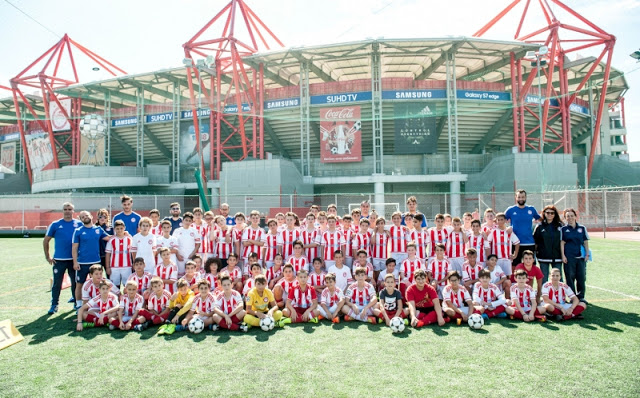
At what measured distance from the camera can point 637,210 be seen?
64.1 ft

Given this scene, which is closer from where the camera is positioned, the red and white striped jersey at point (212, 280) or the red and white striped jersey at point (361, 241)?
the red and white striped jersey at point (212, 280)

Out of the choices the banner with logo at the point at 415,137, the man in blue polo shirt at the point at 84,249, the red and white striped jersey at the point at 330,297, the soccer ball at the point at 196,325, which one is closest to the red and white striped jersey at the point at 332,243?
the red and white striped jersey at the point at 330,297

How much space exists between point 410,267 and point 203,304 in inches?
131

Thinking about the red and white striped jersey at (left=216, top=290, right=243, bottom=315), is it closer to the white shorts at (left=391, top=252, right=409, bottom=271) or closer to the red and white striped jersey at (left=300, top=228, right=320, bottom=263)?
the red and white striped jersey at (left=300, top=228, right=320, bottom=263)

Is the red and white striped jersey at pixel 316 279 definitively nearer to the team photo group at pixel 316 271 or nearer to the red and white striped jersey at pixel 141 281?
the team photo group at pixel 316 271

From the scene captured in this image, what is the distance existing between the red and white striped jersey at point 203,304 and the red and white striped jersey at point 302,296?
1.13 m

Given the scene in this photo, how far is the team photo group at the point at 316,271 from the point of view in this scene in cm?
534

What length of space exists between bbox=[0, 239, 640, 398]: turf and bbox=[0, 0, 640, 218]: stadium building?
47.1 feet

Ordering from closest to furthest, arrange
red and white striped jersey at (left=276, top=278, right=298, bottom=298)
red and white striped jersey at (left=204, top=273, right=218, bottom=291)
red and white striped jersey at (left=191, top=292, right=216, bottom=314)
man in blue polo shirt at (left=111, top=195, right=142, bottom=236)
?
red and white striped jersey at (left=191, top=292, right=216, bottom=314)
red and white striped jersey at (left=276, top=278, right=298, bottom=298)
red and white striped jersey at (left=204, top=273, right=218, bottom=291)
man in blue polo shirt at (left=111, top=195, right=142, bottom=236)

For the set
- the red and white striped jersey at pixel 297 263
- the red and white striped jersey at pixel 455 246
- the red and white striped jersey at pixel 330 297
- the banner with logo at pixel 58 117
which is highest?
the banner with logo at pixel 58 117

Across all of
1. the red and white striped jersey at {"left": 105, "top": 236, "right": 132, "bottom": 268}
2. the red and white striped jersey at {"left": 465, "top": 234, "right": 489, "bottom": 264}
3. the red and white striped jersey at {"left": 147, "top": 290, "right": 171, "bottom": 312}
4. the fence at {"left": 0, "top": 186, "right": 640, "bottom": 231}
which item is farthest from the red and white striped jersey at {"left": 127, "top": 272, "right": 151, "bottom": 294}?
the fence at {"left": 0, "top": 186, "right": 640, "bottom": 231}

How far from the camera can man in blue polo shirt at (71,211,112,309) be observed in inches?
235

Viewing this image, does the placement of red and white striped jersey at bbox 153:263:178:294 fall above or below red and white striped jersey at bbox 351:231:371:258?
below

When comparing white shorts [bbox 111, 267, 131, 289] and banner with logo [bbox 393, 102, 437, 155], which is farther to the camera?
banner with logo [bbox 393, 102, 437, 155]
